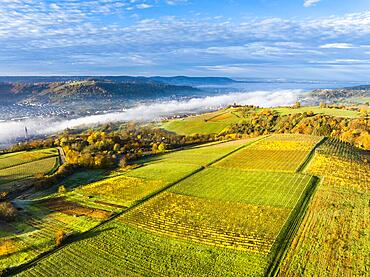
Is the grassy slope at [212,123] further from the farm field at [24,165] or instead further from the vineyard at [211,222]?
the vineyard at [211,222]

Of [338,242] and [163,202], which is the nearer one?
[338,242]

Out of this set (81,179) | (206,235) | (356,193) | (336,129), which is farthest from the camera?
(336,129)

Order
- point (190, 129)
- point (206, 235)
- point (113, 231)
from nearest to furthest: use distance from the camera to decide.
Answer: point (206, 235) → point (113, 231) → point (190, 129)

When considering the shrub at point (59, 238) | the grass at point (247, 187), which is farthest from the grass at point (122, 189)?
the shrub at point (59, 238)

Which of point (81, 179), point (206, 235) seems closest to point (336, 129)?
point (81, 179)

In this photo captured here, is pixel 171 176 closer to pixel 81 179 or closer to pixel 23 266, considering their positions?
pixel 81 179

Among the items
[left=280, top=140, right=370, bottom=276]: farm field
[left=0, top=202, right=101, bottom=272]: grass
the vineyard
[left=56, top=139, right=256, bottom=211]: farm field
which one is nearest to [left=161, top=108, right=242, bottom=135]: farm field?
[left=56, top=139, right=256, bottom=211]: farm field
